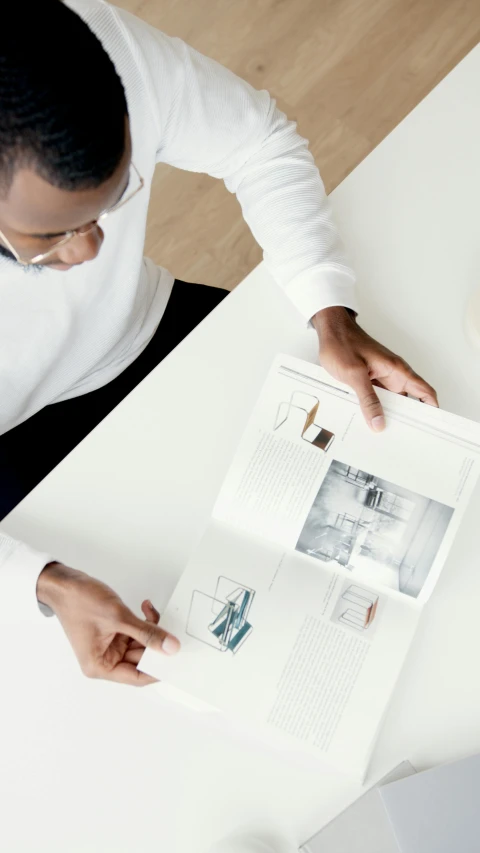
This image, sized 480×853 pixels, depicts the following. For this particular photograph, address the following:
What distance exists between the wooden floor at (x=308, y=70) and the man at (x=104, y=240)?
650 millimetres

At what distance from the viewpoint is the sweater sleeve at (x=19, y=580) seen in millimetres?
652

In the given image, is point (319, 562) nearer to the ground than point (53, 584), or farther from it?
farther from it

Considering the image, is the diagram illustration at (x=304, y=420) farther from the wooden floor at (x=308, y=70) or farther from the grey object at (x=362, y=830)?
the wooden floor at (x=308, y=70)

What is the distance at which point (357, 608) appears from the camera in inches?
25.5

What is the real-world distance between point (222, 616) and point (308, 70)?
1580 millimetres

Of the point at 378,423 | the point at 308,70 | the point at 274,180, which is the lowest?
the point at 378,423

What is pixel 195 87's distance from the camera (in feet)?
2.40

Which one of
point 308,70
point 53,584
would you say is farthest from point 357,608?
point 308,70

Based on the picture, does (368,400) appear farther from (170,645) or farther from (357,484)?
(170,645)

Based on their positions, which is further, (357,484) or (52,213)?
(357,484)

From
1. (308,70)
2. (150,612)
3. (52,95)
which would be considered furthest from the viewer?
(308,70)

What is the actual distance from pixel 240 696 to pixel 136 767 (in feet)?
0.42

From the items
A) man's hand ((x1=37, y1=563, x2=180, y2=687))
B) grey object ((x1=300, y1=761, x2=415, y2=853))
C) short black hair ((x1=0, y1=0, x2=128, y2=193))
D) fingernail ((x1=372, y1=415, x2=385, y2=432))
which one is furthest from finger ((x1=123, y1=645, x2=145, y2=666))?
short black hair ((x1=0, y1=0, x2=128, y2=193))

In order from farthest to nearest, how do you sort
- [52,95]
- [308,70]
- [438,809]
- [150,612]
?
[308,70] → [150,612] → [438,809] → [52,95]
